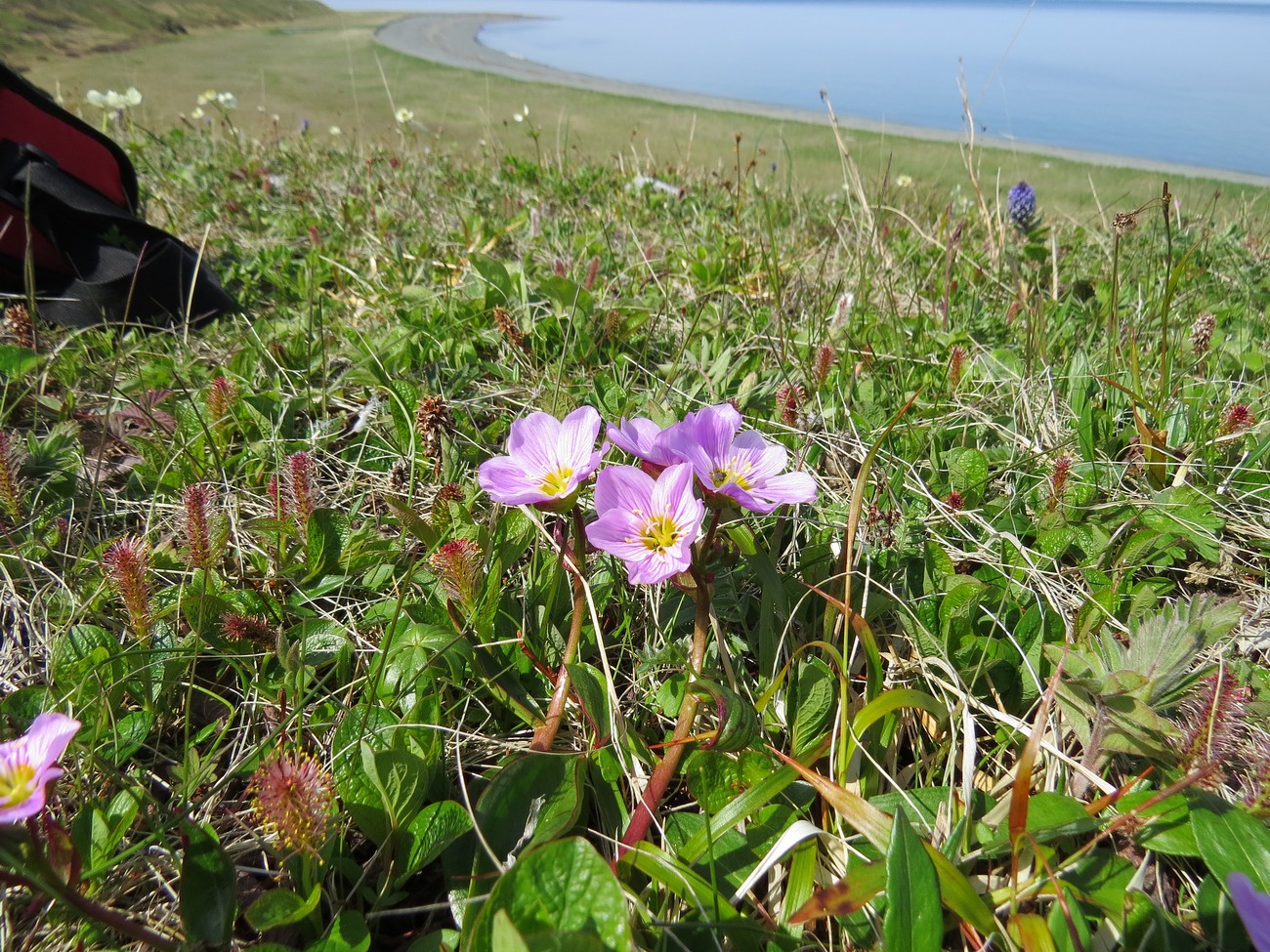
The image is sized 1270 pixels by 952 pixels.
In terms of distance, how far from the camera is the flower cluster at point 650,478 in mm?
1141

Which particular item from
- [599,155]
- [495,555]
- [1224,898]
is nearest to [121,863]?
[495,555]

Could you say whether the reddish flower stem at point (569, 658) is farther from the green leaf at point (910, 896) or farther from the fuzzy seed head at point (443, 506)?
the green leaf at point (910, 896)

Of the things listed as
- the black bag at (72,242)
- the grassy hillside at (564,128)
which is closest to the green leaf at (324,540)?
the black bag at (72,242)

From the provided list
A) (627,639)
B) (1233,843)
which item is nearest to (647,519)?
(627,639)

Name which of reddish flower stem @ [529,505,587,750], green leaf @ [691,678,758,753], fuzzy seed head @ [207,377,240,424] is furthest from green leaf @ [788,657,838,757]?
fuzzy seed head @ [207,377,240,424]

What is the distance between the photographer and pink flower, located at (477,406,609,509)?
1.20 m

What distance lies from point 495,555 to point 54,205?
7.85ft

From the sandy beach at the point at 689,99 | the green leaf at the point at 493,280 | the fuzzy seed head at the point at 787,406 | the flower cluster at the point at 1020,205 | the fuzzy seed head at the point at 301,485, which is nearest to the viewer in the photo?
the fuzzy seed head at the point at 301,485

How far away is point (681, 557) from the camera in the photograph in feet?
3.62

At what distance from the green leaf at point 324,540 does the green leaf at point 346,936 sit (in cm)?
75

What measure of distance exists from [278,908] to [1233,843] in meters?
1.29

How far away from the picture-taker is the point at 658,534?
119 cm

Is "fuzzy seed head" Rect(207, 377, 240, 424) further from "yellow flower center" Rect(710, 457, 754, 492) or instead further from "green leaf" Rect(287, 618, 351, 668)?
"yellow flower center" Rect(710, 457, 754, 492)

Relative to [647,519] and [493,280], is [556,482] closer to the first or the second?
[647,519]
